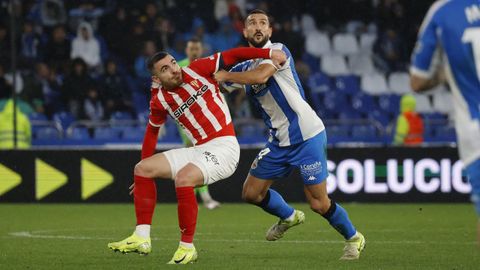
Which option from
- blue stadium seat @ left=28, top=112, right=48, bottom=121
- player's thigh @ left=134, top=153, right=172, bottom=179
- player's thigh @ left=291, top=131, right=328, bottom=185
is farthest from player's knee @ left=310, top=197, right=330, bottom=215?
blue stadium seat @ left=28, top=112, right=48, bottom=121

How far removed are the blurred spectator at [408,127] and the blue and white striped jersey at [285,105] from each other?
9100 mm

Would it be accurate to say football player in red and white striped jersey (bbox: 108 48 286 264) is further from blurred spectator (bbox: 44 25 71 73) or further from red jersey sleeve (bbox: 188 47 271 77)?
blurred spectator (bbox: 44 25 71 73)

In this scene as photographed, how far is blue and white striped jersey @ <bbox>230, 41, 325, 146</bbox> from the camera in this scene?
30.1 feet

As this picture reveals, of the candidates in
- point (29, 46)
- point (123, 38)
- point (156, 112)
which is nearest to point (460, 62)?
point (156, 112)

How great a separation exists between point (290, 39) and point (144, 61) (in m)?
2.85

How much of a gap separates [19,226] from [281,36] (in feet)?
32.5

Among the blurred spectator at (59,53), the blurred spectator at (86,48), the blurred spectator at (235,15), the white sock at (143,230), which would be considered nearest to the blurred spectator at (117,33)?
the blurred spectator at (86,48)

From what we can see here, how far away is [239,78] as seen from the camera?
8602 millimetres

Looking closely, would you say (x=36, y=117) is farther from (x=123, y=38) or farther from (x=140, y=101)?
(x=123, y=38)

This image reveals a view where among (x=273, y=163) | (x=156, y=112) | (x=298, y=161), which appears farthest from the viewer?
(x=273, y=163)

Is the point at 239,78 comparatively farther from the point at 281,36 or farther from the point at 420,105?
the point at 420,105

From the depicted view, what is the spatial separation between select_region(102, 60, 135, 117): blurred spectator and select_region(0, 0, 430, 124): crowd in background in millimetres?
18

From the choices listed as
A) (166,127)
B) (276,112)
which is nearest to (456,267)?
(276,112)

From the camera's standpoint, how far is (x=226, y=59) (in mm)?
8797
